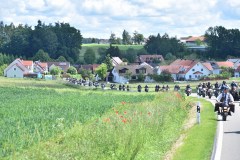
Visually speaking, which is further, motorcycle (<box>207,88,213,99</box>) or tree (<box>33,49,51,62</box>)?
tree (<box>33,49,51,62</box>)

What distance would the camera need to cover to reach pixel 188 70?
120 meters

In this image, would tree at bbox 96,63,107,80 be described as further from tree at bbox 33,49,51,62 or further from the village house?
tree at bbox 33,49,51,62

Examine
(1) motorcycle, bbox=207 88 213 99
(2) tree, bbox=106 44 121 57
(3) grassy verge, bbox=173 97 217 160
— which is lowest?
(3) grassy verge, bbox=173 97 217 160

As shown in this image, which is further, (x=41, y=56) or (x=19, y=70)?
(x=41, y=56)

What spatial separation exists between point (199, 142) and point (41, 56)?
139m

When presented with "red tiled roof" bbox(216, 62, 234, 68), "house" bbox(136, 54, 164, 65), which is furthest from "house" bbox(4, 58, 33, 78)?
"red tiled roof" bbox(216, 62, 234, 68)

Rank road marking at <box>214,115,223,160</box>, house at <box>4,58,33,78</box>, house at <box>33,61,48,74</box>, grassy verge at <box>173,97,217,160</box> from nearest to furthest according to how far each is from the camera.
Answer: road marking at <box>214,115,223,160</box> → grassy verge at <box>173,97,217,160</box> → house at <box>4,58,33,78</box> → house at <box>33,61,48,74</box>

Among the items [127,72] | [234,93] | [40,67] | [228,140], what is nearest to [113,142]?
[228,140]

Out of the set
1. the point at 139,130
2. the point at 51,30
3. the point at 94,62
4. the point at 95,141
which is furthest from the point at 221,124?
the point at 51,30

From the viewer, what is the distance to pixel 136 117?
18.7 meters

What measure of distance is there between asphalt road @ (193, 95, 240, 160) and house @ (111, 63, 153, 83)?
301ft

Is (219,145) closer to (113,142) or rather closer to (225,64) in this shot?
(113,142)

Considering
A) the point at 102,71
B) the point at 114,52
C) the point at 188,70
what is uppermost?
the point at 114,52

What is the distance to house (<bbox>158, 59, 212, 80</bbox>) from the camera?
119625 millimetres
